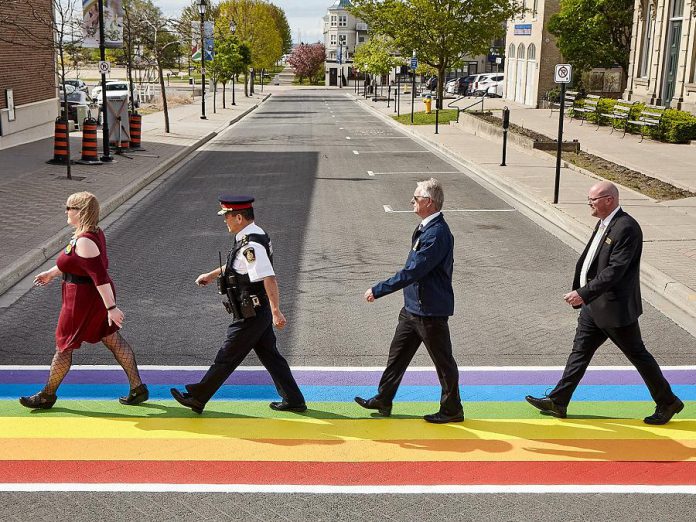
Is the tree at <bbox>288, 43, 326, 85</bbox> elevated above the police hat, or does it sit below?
above

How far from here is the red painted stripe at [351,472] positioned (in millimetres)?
5602

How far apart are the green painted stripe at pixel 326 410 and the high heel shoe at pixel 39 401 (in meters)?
0.05

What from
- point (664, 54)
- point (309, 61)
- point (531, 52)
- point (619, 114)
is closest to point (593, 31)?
point (531, 52)

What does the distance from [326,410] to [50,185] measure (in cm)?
1393

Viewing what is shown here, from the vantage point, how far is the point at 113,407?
22.8ft

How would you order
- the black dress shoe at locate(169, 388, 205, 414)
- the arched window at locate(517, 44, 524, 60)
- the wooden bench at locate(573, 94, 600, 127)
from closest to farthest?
the black dress shoe at locate(169, 388, 205, 414) < the wooden bench at locate(573, 94, 600, 127) < the arched window at locate(517, 44, 524, 60)

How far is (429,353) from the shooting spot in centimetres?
662

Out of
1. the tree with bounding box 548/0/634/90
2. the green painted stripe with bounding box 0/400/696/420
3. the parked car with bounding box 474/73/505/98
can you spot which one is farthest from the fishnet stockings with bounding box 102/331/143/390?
the parked car with bounding box 474/73/505/98

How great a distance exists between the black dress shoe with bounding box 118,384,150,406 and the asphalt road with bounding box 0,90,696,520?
1178mm

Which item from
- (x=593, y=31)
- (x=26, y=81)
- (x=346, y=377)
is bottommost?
(x=346, y=377)

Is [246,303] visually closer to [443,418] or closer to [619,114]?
[443,418]

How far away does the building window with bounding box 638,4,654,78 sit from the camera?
1554 inches

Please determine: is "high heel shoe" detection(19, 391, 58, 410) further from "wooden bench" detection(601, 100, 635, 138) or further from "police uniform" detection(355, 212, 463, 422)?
"wooden bench" detection(601, 100, 635, 138)

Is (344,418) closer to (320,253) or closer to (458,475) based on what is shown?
(458,475)
